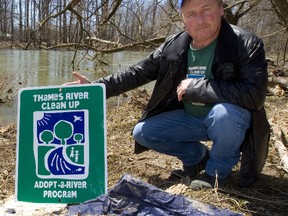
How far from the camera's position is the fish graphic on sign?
2.36m

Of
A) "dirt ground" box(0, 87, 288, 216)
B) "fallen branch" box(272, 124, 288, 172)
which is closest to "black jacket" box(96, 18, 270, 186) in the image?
"dirt ground" box(0, 87, 288, 216)

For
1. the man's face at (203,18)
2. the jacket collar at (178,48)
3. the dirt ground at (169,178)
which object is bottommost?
the dirt ground at (169,178)

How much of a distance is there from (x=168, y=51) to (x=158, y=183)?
964 mm

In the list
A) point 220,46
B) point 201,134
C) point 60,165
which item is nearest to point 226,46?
point 220,46

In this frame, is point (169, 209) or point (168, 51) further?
point (168, 51)

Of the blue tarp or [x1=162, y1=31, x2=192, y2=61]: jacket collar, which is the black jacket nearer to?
[x1=162, y1=31, x2=192, y2=61]: jacket collar

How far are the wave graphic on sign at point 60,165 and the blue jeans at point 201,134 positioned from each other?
0.70 metres

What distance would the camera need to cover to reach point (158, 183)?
9.78 ft

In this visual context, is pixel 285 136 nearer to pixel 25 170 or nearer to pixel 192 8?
pixel 192 8

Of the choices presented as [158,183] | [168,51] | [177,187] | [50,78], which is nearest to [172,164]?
[158,183]

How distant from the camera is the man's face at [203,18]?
2.60m

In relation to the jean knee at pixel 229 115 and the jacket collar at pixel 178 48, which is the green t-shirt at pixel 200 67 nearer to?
the jacket collar at pixel 178 48

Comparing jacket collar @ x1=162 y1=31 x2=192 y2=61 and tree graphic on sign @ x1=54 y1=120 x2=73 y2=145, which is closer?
tree graphic on sign @ x1=54 y1=120 x2=73 y2=145

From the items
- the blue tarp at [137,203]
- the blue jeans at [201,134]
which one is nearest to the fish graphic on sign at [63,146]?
the blue tarp at [137,203]
